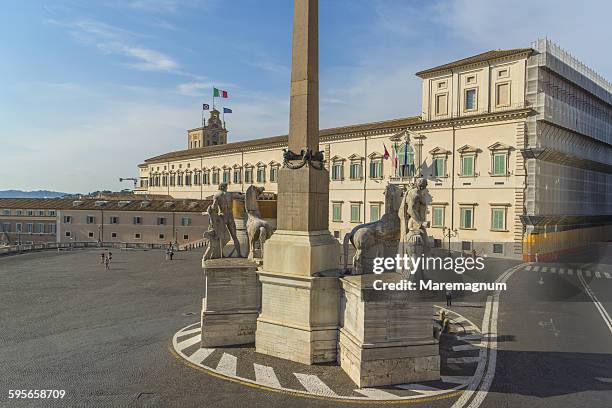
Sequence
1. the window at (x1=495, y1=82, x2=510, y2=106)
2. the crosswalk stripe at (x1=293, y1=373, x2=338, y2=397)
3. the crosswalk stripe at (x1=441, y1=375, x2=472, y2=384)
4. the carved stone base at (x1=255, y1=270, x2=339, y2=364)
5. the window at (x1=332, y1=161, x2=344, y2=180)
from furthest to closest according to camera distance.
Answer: the window at (x1=332, y1=161, x2=344, y2=180)
the window at (x1=495, y1=82, x2=510, y2=106)
the carved stone base at (x1=255, y1=270, x2=339, y2=364)
the crosswalk stripe at (x1=441, y1=375, x2=472, y2=384)
the crosswalk stripe at (x1=293, y1=373, x2=338, y2=397)

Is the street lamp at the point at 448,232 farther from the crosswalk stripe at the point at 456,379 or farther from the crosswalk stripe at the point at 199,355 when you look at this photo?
the crosswalk stripe at the point at 199,355

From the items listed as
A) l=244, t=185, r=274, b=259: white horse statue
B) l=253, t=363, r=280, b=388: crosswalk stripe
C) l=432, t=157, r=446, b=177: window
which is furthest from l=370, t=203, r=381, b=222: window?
l=253, t=363, r=280, b=388: crosswalk stripe

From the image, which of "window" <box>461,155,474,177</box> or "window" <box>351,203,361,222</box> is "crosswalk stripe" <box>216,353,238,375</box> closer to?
"window" <box>461,155,474,177</box>

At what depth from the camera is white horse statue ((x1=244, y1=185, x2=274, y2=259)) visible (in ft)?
45.2

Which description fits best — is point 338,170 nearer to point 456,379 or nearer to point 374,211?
point 374,211

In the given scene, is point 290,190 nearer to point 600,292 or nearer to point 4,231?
point 600,292

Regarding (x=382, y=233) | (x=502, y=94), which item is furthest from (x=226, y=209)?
(x=502, y=94)

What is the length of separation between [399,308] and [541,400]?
3304mm

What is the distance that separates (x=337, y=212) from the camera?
48.0m

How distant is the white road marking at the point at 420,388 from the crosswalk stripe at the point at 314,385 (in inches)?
59.9

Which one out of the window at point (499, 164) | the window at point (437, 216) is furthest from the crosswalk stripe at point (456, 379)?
the window at point (437, 216)

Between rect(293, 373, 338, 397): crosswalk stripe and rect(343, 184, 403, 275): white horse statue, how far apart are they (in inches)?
112

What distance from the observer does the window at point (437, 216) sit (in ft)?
129

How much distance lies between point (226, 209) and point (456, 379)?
7675mm
